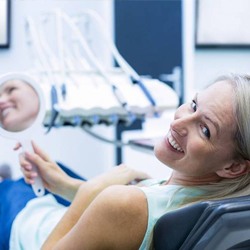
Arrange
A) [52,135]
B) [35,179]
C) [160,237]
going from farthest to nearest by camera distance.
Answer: [52,135]
[35,179]
[160,237]

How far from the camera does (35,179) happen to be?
1346mm

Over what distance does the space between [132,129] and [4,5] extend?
42.0 inches

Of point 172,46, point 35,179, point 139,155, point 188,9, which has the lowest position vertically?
point 139,155

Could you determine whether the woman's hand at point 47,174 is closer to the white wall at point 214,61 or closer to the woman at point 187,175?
the woman at point 187,175

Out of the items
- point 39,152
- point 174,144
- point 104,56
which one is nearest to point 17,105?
point 39,152

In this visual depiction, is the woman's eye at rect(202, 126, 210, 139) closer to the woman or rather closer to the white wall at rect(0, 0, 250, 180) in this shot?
the woman

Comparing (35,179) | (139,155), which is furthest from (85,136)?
(35,179)

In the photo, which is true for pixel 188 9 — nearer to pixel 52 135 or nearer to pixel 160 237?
pixel 52 135

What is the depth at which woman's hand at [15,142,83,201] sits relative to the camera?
133cm

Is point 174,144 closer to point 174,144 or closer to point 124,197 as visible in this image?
point 174,144

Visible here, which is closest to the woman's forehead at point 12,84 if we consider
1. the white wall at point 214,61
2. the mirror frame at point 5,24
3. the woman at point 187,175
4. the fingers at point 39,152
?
the fingers at point 39,152

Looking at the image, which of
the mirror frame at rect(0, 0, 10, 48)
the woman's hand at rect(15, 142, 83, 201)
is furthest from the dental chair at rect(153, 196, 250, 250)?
the mirror frame at rect(0, 0, 10, 48)

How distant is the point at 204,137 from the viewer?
940 millimetres

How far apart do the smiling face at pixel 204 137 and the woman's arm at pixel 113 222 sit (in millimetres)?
119
